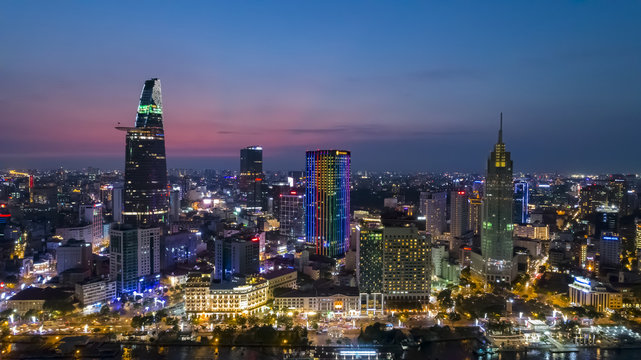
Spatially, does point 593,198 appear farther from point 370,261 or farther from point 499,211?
point 370,261

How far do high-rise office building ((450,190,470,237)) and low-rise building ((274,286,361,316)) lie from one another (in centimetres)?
2184

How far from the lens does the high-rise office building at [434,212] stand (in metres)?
44.8

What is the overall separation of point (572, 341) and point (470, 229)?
23.6 metres

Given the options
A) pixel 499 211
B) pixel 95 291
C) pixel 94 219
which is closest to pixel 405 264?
pixel 499 211

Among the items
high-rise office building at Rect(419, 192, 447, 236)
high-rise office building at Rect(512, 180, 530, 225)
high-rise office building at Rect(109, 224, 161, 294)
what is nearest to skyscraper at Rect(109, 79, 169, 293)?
high-rise office building at Rect(109, 224, 161, 294)

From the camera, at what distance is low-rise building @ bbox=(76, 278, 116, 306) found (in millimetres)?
24297

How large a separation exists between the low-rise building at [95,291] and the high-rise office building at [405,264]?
1610cm

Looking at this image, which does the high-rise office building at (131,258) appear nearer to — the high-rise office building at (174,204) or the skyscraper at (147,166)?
the skyscraper at (147,166)

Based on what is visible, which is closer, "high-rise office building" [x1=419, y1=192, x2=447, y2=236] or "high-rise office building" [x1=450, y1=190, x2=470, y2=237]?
"high-rise office building" [x1=450, y1=190, x2=470, y2=237]

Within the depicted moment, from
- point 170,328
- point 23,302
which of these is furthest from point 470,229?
point 23,302

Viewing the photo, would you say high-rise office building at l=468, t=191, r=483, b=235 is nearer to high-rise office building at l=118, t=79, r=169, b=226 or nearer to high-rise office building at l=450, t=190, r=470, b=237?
high-rise office building at l=450, t=190, r=470, b=237

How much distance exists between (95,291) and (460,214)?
3167 centimetres

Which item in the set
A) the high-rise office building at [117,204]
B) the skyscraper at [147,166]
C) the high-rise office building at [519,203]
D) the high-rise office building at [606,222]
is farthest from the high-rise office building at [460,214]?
the high-rise office building at [117,204]

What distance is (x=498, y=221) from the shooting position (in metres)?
31.0
